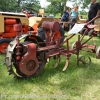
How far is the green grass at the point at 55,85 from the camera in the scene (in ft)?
9.27

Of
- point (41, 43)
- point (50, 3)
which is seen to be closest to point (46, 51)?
point (41, 43)

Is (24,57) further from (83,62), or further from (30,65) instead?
(83,62)

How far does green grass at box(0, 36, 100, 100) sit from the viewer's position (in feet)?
9.27

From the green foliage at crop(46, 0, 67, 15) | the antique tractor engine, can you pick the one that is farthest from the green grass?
the green foliage at crop(46, 0, 67, 15)

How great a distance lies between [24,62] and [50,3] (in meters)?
27.1

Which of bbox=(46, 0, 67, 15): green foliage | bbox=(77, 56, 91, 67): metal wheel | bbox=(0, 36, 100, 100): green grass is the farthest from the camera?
bbox=(46, 0, 67, 15): green foliage

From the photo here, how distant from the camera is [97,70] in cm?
401

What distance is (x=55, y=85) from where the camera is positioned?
10.5 feet

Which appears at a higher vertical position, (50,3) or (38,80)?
(50,3)

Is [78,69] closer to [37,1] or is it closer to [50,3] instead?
[50,3]

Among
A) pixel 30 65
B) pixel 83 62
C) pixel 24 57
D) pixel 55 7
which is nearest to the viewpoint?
pixel 24 57

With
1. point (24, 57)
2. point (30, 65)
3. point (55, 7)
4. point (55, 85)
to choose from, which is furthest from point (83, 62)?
point (55, 7)

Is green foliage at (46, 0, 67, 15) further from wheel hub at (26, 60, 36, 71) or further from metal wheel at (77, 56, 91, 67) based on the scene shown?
wheel hub at (26, 60, 36, 71)

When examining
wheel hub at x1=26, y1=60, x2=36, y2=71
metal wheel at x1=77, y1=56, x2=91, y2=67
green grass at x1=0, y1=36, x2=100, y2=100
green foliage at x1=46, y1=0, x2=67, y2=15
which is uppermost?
green foliage at x1=46, y1=0, x2=67, y2=15
